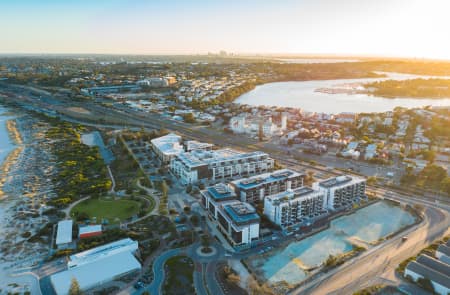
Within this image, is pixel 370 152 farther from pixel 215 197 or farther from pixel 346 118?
pixel 215 197

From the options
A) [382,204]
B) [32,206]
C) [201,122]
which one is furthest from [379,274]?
[201,122]

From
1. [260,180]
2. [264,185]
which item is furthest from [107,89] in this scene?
[264,185]

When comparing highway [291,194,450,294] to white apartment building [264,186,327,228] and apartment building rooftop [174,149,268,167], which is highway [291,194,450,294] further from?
apartment building rooftop [174,149,268,167]

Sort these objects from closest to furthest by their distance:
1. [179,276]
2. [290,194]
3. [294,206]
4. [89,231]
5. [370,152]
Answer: [179,276], [89,231], [294,206], [290,194], [370,152]

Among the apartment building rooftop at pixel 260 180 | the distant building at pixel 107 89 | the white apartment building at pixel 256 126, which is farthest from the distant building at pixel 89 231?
the distant building at pixel 107 89

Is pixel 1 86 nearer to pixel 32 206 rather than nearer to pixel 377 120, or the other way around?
pixel 32 206

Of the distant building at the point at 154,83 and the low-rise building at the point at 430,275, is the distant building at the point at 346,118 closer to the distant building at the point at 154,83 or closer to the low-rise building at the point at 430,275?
the low-rise building at the point at 430,275
